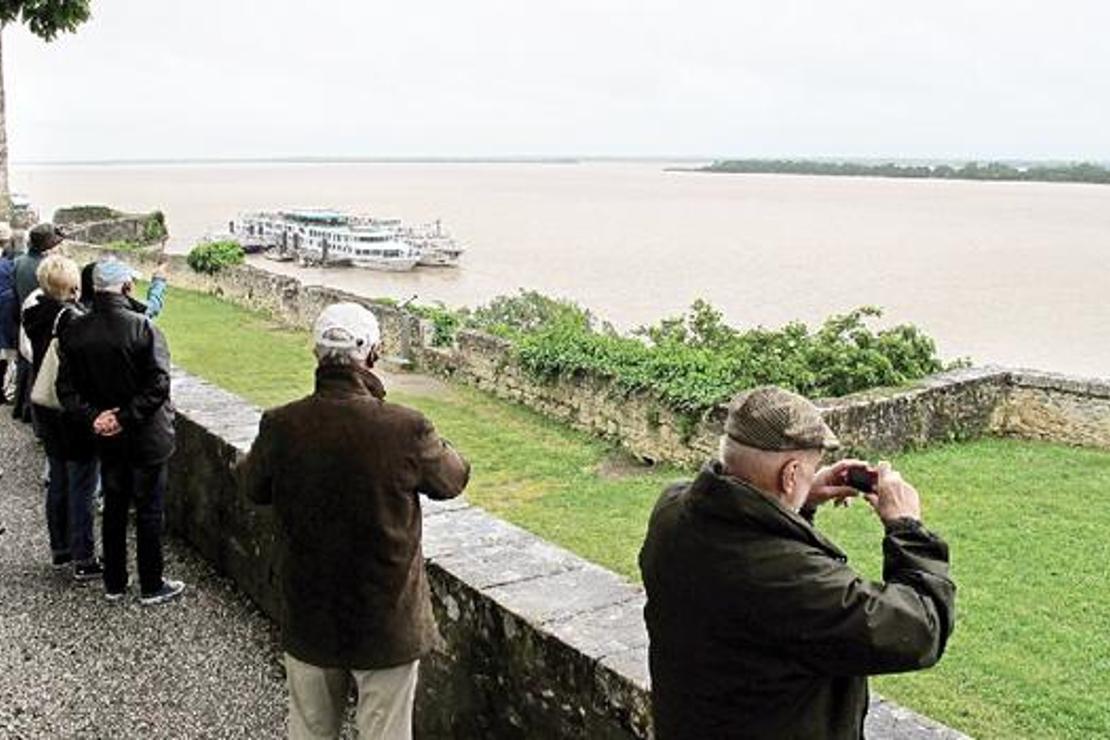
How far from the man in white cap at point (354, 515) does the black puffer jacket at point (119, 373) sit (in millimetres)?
1710

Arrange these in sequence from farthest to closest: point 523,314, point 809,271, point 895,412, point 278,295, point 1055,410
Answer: point 809,271, point 278,295, point 523,314, point 1055,410, point 895,412

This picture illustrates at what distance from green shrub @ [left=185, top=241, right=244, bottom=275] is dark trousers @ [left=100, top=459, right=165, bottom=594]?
1970 cm

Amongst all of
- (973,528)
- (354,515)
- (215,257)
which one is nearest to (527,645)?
(354,515)

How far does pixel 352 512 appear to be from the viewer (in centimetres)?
272

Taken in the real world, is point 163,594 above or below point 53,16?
below

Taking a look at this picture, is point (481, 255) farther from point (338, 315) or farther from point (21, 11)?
point (338, 315)

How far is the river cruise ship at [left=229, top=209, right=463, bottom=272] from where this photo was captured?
4975 centimetres

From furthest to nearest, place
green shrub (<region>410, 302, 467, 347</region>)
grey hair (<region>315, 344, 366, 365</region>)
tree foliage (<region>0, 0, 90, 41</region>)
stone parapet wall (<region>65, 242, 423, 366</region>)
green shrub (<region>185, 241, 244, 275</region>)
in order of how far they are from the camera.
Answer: green shrub (<region>185, 241, 244, 275</region>)
stone parapet wall (<region>65, 242, 423, 366</region>)
green shrub (<region>410, 302, 467, 347</region>)
tree foliage (<region>0, 0, 90, 41</region>)
grey hair (<region>315, 344, 366, 365</region>)

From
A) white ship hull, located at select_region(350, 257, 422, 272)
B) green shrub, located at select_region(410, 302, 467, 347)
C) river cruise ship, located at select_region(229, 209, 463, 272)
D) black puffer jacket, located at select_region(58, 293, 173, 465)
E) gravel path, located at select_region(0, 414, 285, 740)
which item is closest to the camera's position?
gravel path, located at select_region(0, 414, 285, 740)

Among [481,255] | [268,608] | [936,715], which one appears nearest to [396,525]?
[268,608]

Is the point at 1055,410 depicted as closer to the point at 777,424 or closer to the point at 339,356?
the point at 339,356

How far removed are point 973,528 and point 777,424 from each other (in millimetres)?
6450

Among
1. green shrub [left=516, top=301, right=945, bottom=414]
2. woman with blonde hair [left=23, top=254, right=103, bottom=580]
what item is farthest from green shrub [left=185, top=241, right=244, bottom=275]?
woman with blonde hair [left=23, top=254, right=103, bottom=580]

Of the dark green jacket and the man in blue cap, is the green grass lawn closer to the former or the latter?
the dark green jacket
